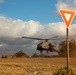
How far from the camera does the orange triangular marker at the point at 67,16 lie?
15.8m

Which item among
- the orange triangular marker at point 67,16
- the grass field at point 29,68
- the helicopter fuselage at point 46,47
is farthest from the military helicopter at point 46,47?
the orange triangular marker at point 67,16

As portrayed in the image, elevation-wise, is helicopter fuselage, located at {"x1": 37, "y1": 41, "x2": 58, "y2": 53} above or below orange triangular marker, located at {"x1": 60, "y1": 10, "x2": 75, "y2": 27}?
above

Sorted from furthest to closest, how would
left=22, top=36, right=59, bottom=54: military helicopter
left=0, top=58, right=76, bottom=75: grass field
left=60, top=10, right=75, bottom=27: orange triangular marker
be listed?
1. left=22, top=36, right=59, bottom=54: military helicopter
2. left=0, top=58, right=76, bottom=75: grass field
3. left=60, top=10, right=75, bottom=27: orange triangular marker

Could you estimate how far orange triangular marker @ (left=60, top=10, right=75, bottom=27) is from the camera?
622 inches

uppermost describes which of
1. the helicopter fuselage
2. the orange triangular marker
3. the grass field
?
the helicopter fuselage

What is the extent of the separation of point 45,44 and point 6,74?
42306 mm

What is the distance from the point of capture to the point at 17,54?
241 ft

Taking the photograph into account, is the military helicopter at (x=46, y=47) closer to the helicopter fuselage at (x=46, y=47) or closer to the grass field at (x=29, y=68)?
the helicopter fuselage at (x=46, y=47)

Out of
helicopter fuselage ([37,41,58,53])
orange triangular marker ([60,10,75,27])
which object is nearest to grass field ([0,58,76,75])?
orange triangular marker ([60,10,75,27])

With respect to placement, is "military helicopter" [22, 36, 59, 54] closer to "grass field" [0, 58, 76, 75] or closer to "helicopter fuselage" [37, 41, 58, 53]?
"helicopter fuselage" [37, 41, 58, 53]

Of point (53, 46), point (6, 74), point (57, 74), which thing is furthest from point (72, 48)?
point (57, 74)

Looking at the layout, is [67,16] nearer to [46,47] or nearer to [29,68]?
[29,68]

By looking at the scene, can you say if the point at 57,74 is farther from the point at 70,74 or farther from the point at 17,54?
the point at 17,54

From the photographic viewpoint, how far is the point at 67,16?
1589cm
